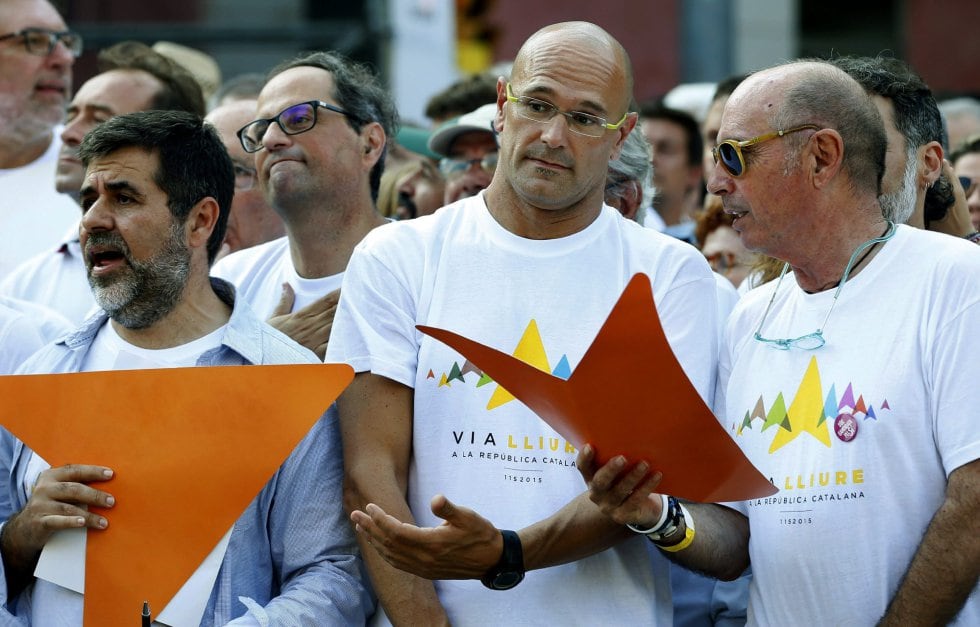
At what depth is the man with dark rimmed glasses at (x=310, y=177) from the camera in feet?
15.5

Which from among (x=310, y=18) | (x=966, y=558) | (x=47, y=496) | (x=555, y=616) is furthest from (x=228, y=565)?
(x=310, y=18)

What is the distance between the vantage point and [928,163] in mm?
4168

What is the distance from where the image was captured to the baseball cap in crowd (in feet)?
17.4

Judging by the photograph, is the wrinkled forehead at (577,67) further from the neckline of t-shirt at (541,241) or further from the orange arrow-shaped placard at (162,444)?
the orange arrow-shaped placard at (162,444)

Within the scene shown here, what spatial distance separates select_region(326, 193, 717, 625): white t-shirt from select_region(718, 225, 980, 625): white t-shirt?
1.00ft

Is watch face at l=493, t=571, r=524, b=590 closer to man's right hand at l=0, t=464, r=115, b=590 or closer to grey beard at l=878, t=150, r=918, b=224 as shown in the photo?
man's right hand at l=0, t=464, r=115, b=590

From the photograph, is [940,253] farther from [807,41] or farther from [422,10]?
[807,41]

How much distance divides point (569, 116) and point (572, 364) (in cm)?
64

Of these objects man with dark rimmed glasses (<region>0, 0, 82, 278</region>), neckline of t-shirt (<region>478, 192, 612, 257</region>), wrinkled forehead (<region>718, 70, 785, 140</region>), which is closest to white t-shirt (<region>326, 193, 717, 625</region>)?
neckline of t-shirt (<region>478, 192, 612, 257</region>)

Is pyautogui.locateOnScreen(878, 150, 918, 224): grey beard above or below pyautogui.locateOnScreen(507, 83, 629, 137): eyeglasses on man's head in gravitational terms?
below

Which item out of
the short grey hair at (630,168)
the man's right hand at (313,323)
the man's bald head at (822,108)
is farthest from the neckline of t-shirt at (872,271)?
the man's right hand at (313,323)

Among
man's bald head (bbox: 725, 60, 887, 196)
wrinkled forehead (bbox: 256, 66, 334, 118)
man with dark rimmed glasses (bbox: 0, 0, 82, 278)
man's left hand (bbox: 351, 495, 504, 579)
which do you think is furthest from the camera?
man with dark rimmed glasses (bbox: 0, 0, 82, 278)

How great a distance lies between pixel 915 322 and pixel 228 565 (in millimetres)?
1701

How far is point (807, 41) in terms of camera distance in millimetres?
15984
